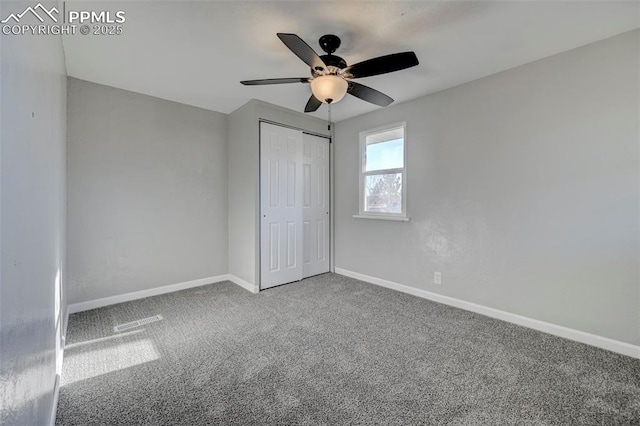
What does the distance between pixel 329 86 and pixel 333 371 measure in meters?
2.12

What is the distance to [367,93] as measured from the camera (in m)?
2.39

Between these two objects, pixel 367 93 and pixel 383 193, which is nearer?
pixel 367 93

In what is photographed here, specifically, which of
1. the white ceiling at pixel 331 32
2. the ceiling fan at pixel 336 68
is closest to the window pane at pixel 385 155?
the white ceiling at pixel 331 32

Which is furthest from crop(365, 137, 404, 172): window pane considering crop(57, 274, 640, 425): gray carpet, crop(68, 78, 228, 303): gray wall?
crop(68, 78, 228, 303): gray wall

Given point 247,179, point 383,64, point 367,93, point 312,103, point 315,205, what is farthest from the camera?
point 315,205

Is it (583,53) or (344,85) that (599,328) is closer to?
(583,53)

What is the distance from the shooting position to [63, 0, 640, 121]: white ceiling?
6.08 ft

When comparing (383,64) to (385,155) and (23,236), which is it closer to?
Result: (385,155)

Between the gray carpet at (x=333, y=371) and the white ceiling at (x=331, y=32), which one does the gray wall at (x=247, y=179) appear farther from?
the gray carpet at (x=333, y=371)

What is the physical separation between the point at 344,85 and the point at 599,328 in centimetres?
289

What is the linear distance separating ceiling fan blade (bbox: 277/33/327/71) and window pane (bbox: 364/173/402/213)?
2.05 meters

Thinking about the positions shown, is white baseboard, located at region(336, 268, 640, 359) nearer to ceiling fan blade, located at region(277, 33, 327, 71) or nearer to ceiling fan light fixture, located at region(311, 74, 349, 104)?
ceiling fan light fixture, located at region(311, 74, 349, 104)

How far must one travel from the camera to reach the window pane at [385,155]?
364 centimetres

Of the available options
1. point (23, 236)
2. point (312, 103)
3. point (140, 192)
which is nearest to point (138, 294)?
point (140, 192)
